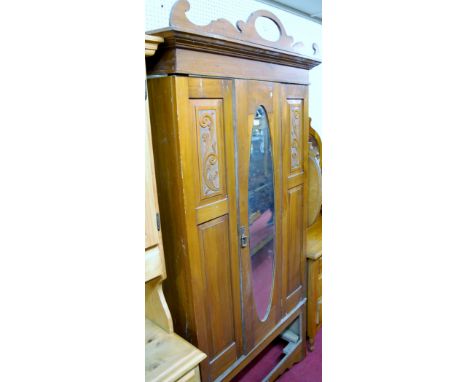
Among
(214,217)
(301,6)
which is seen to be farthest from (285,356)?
(301,6)

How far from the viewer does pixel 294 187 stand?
5.39ft

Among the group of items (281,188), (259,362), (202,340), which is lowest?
(259,362)

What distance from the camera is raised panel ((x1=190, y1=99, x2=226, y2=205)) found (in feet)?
3.62

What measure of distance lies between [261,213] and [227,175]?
1.05 ft

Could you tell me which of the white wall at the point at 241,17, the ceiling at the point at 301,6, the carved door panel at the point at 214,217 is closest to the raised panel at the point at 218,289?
the carved door panel at the point at 214,217

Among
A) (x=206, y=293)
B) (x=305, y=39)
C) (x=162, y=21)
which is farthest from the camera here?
(x=305, y=39)

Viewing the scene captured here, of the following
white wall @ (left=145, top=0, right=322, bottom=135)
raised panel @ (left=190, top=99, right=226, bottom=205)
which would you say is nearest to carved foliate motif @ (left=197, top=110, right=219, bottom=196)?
raised panel @ (left=190, top=99, right=226, bottom=205)

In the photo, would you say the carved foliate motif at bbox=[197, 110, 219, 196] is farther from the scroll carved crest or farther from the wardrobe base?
the wardrobe base

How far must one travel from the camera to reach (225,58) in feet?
3.77

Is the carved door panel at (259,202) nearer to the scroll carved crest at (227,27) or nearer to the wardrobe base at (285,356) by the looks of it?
the wardrobe base at (285,356)

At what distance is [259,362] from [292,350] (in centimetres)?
27

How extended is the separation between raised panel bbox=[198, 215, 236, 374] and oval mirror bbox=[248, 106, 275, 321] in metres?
0.18
